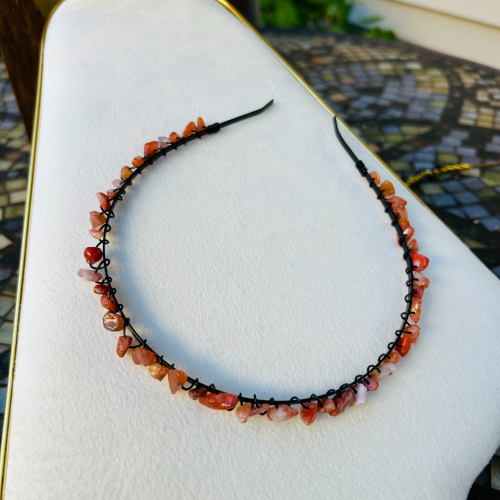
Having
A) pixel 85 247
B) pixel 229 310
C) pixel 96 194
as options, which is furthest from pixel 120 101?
pixel 229 310

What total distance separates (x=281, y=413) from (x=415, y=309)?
0.27 m

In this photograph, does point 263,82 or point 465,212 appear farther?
point 465,212

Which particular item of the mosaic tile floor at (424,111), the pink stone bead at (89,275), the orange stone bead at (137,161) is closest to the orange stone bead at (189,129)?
the orange stone bead at (137,161)

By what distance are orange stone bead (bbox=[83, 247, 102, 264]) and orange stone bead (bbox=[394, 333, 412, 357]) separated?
0.46m

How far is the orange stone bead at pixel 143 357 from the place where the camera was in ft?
1.93

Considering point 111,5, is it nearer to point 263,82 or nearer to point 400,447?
point 263,82

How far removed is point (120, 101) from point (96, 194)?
9.4 inches

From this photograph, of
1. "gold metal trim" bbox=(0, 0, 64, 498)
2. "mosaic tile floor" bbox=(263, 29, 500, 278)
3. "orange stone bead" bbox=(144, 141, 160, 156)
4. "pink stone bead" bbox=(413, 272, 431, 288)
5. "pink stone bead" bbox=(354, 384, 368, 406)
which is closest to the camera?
"gold metal trim" bbox=(0, 0, 64, 498)

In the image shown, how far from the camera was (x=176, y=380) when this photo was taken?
1.90 ft

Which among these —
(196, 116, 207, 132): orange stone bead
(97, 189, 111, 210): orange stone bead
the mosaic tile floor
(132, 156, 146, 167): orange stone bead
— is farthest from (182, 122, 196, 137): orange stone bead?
the mosaic tile floor

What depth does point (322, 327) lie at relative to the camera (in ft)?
2.25

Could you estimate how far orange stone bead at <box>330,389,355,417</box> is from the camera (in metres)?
0.60

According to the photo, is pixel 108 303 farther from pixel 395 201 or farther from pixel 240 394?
pixel 395 201

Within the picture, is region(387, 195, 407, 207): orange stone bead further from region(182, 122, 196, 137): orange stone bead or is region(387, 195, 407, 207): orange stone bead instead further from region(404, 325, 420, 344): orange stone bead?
region(182, 122, 196, 137): orange stone bead
